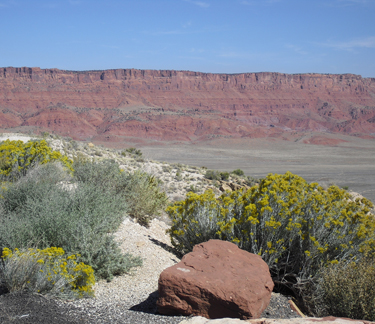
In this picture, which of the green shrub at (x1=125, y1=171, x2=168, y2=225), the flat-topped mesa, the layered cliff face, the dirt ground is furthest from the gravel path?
the flat-topped mesa

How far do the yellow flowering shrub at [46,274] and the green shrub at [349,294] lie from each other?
119 inches

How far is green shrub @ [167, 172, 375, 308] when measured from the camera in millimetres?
5547

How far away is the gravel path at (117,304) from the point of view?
A: 156 inches

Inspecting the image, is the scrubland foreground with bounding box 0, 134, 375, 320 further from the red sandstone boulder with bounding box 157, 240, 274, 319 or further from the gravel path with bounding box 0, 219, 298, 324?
the red sandstone boulder with bounding box 157, 240, 274, 319

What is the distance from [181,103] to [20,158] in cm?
12396

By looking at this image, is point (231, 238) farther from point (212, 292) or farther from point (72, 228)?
point (72, 228)

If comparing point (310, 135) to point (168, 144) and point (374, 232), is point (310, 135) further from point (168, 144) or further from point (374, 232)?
point (374, 232)

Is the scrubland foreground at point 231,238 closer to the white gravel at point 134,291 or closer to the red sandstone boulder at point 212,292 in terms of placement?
the white gravel at point 134,291

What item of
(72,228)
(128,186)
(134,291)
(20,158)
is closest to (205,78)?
(20,158)

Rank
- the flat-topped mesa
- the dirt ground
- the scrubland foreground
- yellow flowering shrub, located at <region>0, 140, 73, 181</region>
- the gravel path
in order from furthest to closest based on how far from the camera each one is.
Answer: the flat-topped mesa → the dirt ground → yellow flowering shrub, located at <region>0, 140, 73, 181</region> → the scrubland foreground → the gravel path

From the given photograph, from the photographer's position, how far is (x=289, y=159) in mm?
60719

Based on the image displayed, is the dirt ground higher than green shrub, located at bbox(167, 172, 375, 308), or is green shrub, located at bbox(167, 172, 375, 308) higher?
green shrub, located at bbox(167, 172, 375, 308)

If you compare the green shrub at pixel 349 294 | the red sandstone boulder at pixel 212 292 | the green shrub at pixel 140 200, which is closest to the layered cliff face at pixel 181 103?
the green shrub at pixel 140 200

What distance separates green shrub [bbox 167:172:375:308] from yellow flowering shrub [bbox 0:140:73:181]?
16.6 feet
